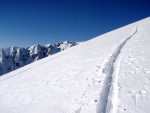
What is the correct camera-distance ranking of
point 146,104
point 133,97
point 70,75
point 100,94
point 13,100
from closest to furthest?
point 146,104 → point 133,97 → point 100,94 → point 13,100 → point 70,75

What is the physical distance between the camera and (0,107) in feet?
36.0

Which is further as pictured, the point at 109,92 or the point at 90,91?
the point at 90,91

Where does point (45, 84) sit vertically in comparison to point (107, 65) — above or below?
below

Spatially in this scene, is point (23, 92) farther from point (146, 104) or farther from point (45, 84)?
point (146, 104)

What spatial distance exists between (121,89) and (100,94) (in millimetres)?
1062

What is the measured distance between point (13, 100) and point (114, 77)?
5.89 metres

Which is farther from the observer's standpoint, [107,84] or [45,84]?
[45,84]

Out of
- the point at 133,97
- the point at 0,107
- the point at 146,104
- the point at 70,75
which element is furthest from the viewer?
the point at 70,75

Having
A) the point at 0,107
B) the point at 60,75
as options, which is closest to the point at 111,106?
the point at 0,107

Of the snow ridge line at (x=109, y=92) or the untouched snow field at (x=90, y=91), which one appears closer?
the snow ridge line at (x=109, y=92)

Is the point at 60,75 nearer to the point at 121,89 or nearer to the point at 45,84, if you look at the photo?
the point at 45,84

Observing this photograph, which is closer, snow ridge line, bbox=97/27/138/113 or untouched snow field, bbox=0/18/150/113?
snow ridge line, bbox=97/27/138/113

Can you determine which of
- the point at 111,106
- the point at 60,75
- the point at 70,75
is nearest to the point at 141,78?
the point at 111,106

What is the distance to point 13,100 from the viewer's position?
11922 millimetres
